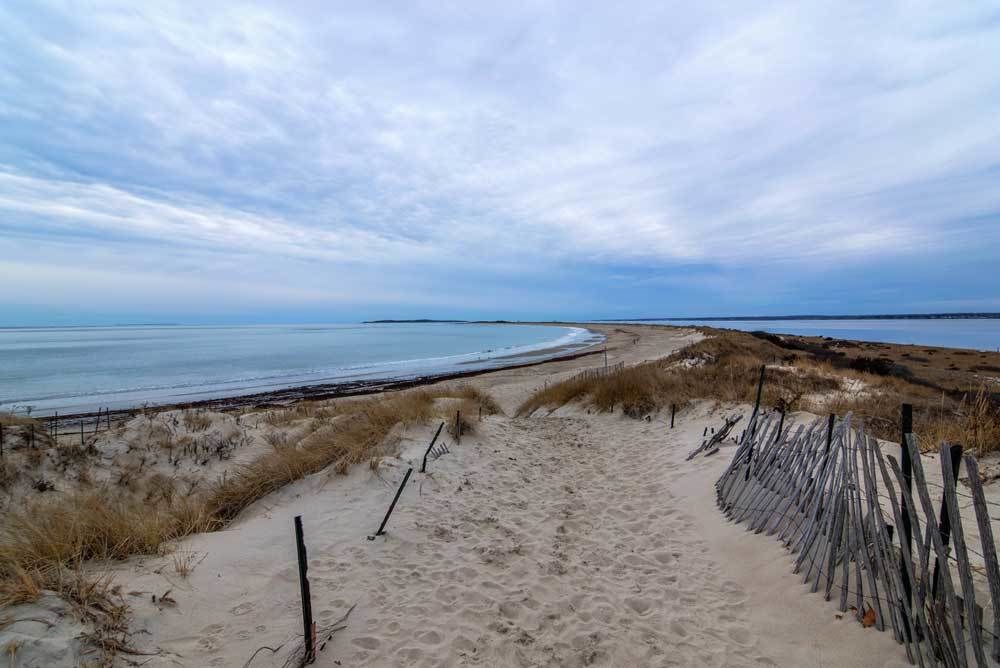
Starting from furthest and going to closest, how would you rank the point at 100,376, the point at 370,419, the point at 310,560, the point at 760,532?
1. the point at 100,376
2. the point at 370,419
3. the point at 760,532
4. the point at 310,560

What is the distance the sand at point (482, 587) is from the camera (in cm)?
319

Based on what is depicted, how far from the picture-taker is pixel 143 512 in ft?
16.5

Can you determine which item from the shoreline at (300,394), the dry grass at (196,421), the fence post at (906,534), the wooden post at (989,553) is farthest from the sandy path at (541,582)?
the shoreline at (300,394)

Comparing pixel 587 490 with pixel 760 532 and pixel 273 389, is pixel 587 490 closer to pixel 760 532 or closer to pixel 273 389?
pixel 760 532

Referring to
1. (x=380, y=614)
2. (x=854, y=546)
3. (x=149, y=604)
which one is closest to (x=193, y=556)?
(x=149, y=604)

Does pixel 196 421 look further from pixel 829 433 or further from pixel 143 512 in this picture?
pixel 829 433

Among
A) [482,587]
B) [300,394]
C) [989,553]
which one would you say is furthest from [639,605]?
[300,394]

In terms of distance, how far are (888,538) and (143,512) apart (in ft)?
22.5

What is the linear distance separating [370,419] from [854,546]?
284 inches

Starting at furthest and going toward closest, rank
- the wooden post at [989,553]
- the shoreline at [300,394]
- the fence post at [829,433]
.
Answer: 1. the shoreline at [300,394]
2. the fence post at [829,433]
3. the wooden post at [989,553]

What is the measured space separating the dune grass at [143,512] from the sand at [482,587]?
0.79 ft

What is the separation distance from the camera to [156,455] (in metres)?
7.97

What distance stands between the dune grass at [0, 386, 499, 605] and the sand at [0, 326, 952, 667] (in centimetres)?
24

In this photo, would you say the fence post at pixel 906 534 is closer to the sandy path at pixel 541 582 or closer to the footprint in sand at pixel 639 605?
the sandy path at pixel 541 582
